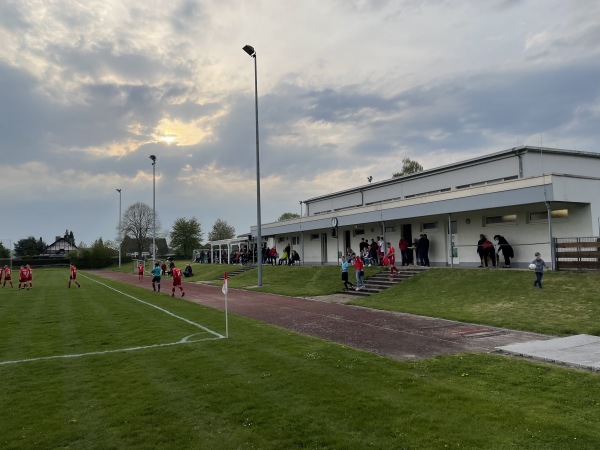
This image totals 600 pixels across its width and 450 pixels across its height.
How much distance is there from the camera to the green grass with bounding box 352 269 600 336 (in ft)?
38.3

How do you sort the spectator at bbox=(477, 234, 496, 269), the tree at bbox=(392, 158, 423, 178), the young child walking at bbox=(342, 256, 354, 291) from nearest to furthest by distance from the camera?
the spectator at bbox=(477, 234, 496, 269) → the young child walking at bbox=(342, 256, 354, 291) → the tree at bbox=(392, 158, 423, 178)

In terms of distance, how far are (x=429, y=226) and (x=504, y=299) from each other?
10.5 meters

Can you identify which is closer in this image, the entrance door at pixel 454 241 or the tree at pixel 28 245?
the entrance door at pixel 454 241

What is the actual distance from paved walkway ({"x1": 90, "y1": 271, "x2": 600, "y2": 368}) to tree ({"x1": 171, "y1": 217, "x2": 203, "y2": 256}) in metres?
81.6

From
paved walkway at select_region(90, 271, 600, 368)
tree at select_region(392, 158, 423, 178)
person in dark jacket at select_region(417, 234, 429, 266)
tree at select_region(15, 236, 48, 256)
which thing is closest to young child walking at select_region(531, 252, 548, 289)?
paved walkway at select_region(90, 271, 600, 368)

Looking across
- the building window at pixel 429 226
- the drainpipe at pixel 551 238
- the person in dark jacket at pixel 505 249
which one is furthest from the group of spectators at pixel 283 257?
the drainpipe at pixel 551 238

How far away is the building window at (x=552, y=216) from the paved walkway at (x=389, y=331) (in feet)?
30.7

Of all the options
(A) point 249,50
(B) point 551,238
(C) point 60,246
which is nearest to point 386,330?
(B) point 551,238

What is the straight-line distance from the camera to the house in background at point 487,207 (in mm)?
18047

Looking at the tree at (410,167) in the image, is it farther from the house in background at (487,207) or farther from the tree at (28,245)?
the tree at (28,245)

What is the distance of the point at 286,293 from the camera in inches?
874

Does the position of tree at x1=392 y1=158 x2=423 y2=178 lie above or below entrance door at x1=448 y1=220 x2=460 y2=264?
above

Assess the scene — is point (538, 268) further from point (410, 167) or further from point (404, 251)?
point (410, 167)

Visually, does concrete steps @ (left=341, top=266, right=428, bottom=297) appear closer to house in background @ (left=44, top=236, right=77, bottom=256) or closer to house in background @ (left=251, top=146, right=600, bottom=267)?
house in background @ (left=251, top=146, right=600, bottom=267)
